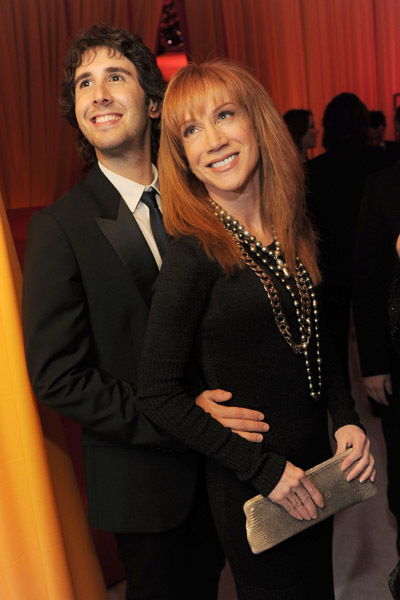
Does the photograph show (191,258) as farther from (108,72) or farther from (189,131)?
(108,72)

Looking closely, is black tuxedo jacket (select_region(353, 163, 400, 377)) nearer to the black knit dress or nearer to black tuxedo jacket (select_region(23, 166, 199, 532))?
the black knit dress

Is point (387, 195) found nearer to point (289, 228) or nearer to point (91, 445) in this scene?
point (289, 228)

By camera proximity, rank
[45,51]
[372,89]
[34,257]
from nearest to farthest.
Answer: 1. [34,257]
2. [45,51]
3. [372,89]

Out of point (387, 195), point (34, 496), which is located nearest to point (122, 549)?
point (34, 496)

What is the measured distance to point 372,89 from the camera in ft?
24.0


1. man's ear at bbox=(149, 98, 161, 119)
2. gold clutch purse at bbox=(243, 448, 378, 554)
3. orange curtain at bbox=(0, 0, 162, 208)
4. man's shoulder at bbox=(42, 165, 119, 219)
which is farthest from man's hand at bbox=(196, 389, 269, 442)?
orange curtain at bbox=(0, 0, 162, 208)

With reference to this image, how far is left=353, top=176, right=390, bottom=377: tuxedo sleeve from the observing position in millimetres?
2121

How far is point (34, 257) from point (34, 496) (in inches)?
22.8

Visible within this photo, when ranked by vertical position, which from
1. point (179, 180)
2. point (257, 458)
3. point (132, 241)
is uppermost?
point (179, 180)

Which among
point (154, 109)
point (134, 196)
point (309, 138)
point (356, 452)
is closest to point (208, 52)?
point (309, 138)

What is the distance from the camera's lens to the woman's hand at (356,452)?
1396mm

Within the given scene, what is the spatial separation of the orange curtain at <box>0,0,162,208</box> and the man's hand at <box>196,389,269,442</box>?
319cm

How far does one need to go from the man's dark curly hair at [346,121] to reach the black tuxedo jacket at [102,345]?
7.18ft

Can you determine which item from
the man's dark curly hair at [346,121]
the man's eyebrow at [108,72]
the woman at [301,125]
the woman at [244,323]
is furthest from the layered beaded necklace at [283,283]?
the woman at [301,125]
